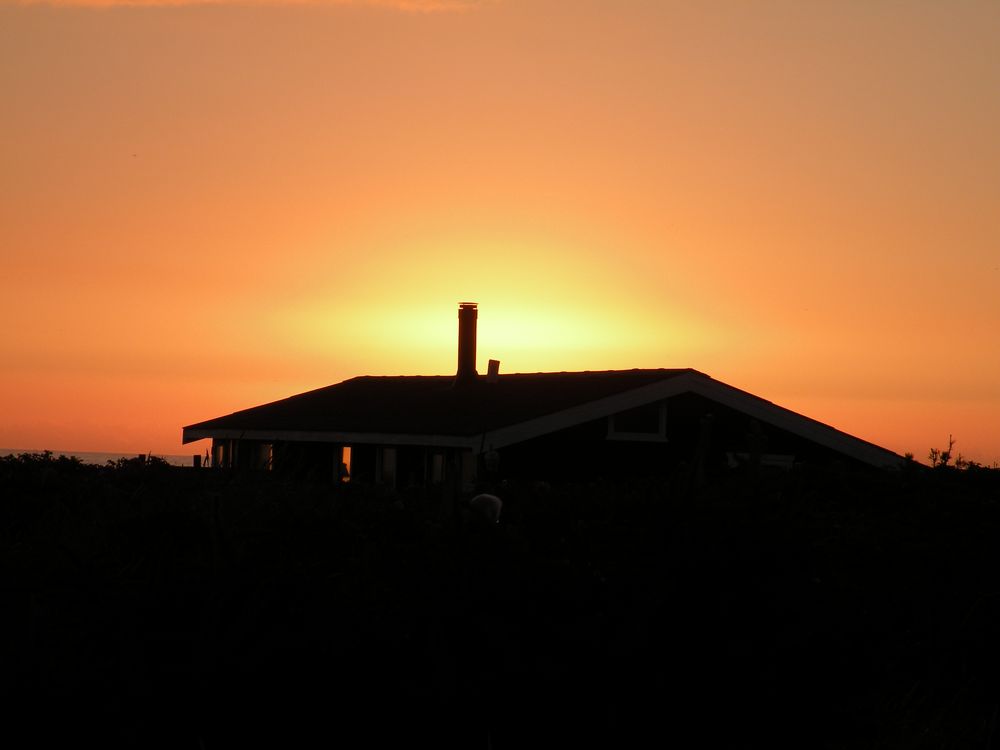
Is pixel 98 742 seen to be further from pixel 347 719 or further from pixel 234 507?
pixel 234 507

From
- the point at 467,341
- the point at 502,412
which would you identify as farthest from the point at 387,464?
the point at 467,341

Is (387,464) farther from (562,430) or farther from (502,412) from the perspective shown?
(562,430)

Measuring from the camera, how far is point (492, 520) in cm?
610

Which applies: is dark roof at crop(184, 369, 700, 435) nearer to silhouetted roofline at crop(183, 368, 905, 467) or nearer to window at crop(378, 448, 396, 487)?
silhouetted roofline at crop(183, 368, 905, 467)

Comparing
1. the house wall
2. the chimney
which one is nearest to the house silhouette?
the house wall

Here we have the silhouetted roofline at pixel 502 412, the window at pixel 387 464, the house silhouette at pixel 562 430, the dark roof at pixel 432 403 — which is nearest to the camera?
the silhouetted roofline at pixel 502 412

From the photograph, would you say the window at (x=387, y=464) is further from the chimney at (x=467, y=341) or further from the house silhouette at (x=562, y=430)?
the chimney at (x=467, y=341)

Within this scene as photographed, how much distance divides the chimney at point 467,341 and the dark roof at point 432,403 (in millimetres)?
358

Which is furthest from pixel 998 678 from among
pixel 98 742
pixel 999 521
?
pixel 98 742

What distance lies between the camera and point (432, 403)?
2834 centimetres

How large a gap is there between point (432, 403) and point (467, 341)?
317 centimetres

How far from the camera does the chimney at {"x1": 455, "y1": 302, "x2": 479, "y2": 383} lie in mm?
30750

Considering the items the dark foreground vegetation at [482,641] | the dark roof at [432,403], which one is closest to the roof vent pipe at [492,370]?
the dark roof at [432,403]

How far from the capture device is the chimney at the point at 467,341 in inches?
1211
